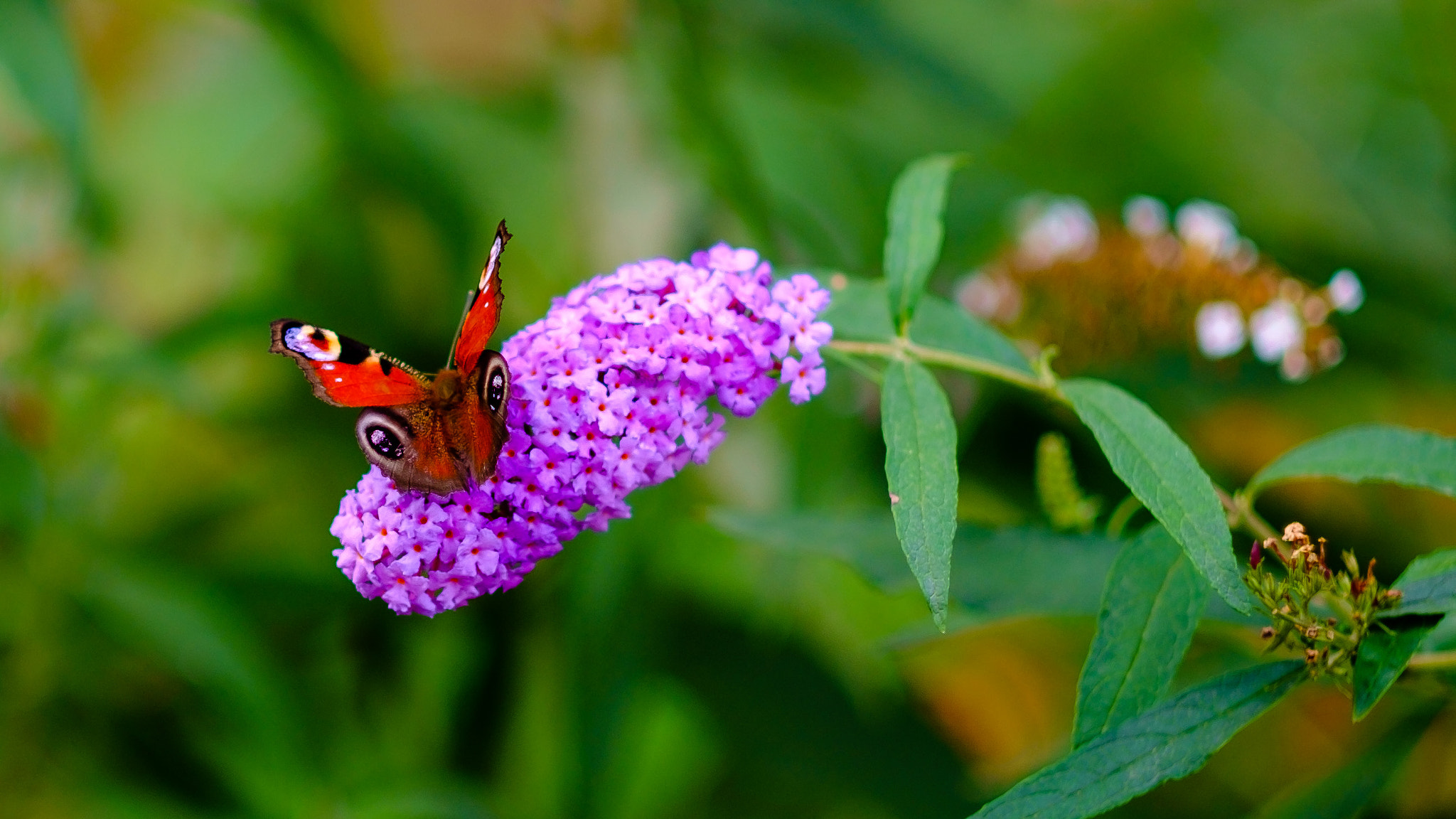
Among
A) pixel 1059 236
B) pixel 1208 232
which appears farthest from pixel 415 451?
pixel 1208 232

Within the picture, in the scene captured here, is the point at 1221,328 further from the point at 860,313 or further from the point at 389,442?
the point at 389,442

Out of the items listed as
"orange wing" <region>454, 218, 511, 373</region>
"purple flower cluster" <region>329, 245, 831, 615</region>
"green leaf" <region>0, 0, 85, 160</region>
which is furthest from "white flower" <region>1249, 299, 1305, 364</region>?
"green leaf" <region>0, 0, 85, 160</region>

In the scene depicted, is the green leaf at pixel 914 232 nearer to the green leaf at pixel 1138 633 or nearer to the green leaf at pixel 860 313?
the green leaf at pixel 860 313

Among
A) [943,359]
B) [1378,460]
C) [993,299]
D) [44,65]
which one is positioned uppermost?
[44,65]

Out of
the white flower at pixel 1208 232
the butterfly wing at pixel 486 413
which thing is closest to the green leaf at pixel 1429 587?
the butterfly wing at pixel 486 413

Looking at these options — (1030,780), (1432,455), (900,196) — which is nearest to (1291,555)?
(1432,455)

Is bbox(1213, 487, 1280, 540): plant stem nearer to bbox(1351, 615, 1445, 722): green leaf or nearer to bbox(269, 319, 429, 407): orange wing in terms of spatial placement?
bbox(1351, 615, 1445, 722): green leaf
